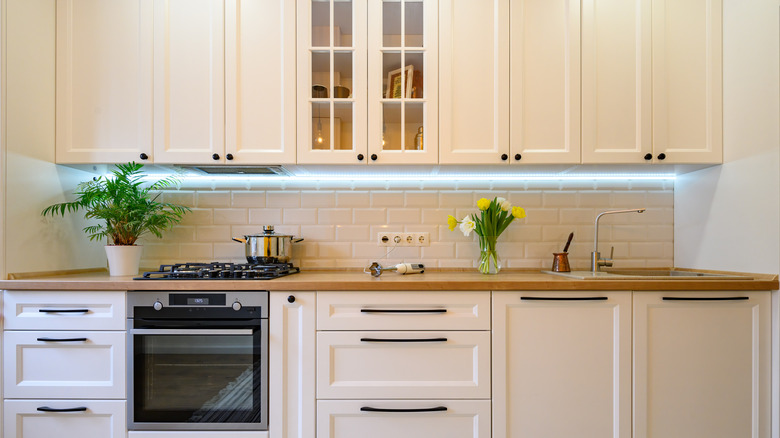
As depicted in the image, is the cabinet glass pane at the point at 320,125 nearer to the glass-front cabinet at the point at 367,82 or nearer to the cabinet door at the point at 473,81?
the glass-front cabinet at the point at 367,82

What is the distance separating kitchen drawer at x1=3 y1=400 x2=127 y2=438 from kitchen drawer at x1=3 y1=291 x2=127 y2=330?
1.01ft

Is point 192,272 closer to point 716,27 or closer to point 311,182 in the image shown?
point 311,182

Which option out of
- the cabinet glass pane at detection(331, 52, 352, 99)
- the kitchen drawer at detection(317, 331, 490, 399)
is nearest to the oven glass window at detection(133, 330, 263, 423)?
the kitchen drawer at detection(317, 331, 490, 399)

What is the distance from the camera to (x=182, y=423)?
5.88ft

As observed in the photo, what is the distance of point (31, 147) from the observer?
6.38 ft

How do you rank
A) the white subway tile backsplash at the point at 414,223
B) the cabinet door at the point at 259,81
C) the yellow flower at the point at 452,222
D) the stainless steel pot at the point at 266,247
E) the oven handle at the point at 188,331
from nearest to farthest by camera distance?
the oven handle at the point at 188,331
the cabinet door at the point at 259,81
the stainless steel pot at the point at 266,247
the yellow flower at the point at 452,222
the white subway tile backsplash at the point at 414,223

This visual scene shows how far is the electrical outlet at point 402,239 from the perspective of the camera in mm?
2393

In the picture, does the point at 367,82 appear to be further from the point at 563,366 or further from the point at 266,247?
the point at 563,366

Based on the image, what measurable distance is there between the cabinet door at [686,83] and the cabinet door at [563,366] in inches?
33.1

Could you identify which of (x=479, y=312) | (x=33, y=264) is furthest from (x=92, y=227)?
(x=479, y=312)

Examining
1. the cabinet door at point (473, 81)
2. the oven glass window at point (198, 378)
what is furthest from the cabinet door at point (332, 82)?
the oven glass window at point (198, 378)

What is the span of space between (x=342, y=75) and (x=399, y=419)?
5.06 feet

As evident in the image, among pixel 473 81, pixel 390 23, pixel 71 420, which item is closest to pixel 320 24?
pixel 390 23

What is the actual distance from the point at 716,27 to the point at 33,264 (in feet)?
10.8
